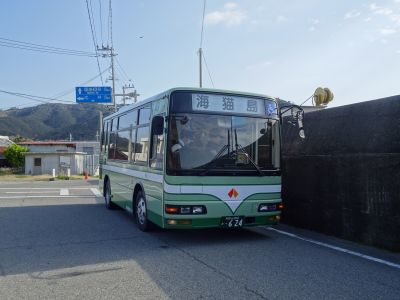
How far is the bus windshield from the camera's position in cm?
762

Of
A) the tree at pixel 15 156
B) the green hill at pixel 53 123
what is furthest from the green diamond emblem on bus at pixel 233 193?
the green hill at pixel 53 123

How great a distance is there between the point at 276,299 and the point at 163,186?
3.37 m

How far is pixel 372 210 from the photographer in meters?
7.65

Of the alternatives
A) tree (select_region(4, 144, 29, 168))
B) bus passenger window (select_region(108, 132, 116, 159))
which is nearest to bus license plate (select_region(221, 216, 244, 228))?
bus passenger window (select_region(108, 132, 116, 159))

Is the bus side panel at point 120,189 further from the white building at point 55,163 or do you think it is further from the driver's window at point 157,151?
the white building at point 55,163

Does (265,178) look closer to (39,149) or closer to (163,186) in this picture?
(163,186)

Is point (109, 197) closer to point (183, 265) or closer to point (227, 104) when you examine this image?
point (227, 104)

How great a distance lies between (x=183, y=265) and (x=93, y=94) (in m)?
31.6

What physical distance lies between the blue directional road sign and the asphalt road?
26.9 meters

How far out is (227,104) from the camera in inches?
316

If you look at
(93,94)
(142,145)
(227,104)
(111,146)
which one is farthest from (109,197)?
(93,94)

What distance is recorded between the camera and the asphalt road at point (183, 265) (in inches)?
205

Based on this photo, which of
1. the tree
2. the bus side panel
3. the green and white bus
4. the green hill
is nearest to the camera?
the green and white bus

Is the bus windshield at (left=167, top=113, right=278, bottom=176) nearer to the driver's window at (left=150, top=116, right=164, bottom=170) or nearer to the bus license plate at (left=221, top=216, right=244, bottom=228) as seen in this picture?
the driver's window at (left=150, top=116, right=164, bottom=170)
